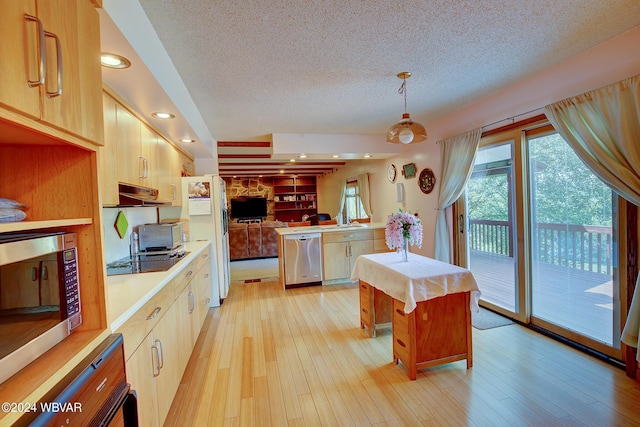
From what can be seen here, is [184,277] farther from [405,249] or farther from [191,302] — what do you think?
[405,249]

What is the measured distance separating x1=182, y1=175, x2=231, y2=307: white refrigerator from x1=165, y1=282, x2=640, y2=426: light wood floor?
3.31 feet

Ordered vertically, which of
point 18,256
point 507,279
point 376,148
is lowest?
point 507,279

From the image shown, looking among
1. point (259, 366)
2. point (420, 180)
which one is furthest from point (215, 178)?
point (420, 180)

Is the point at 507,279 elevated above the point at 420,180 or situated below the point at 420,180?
below

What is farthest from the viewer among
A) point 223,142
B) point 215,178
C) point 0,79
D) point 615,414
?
point 223,142

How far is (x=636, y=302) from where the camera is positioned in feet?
6.52

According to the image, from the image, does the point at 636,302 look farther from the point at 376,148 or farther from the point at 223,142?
the point at 223,142

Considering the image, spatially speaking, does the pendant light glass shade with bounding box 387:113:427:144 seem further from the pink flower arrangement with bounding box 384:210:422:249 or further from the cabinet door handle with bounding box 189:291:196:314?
the cabinet door handle with bounding box 189:291:196:314

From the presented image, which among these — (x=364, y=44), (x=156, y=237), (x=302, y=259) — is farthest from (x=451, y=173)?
(x=156, y=237)

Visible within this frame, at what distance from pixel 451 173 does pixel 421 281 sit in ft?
6.77

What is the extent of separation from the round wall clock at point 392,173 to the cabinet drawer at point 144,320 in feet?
13.8

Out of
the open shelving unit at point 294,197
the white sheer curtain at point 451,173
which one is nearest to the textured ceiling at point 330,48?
the white sheer curtain at point 451,173

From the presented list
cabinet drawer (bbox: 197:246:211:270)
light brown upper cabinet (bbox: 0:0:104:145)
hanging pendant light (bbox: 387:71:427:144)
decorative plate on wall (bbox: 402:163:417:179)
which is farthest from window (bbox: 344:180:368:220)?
light brown upper cabinet (bbox: 0:0:104:145)

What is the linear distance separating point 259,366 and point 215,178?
2533mm
